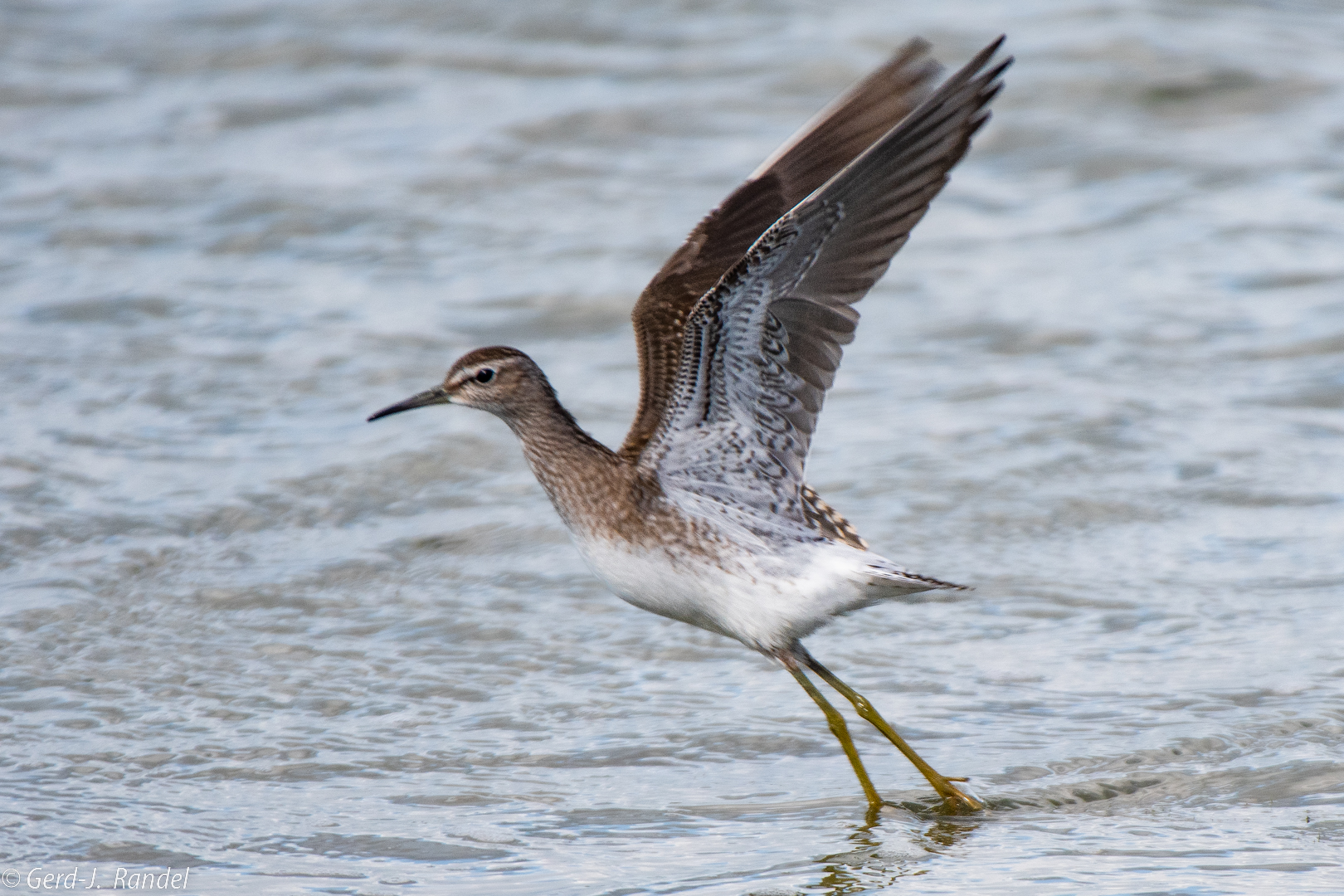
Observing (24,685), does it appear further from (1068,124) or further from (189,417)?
(1068,124)

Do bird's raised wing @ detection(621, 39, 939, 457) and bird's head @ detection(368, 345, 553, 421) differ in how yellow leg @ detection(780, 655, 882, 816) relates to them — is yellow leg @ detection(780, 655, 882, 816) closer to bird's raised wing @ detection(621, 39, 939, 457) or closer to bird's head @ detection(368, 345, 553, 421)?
bird's raised wing @ detection(621, 39, 939, 457)

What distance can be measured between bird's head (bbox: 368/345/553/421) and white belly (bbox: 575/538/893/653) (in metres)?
0.59

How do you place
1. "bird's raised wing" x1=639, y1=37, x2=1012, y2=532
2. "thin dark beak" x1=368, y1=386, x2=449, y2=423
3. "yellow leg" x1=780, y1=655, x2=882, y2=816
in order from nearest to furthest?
"bird's raised wing" x1=639, y1=37, x2=1012, y2=532 → "yellow leg" x1=780, y1=655, x2=882, y2=816 → "thin dark beak" x1=368, y1=386, x2=449, y2=423

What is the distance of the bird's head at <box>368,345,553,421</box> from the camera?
203 inches

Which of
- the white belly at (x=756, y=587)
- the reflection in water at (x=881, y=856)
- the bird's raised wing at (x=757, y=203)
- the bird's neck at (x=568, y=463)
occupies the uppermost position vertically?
the bird's raised wing at (x=757, y=203)

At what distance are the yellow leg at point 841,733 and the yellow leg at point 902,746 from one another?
1.8 inches

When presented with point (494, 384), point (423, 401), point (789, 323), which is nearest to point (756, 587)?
point (789, 323)

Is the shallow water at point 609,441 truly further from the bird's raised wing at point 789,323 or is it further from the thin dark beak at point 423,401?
the thin dark beak at point 423,401

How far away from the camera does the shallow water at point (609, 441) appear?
477 cm

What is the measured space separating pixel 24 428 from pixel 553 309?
283cm

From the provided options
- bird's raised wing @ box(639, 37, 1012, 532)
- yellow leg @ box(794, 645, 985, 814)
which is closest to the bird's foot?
yellow leg @ box(794, 645, 985, 814)

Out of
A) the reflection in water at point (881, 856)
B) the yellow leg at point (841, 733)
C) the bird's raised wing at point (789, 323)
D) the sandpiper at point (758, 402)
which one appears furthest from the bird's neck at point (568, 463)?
the reflection in water at point (881, 856)

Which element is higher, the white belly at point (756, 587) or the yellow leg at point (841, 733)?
the white belly at point (756, 587)

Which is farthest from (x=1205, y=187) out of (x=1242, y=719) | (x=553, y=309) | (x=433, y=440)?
(x=1242, y=719)
